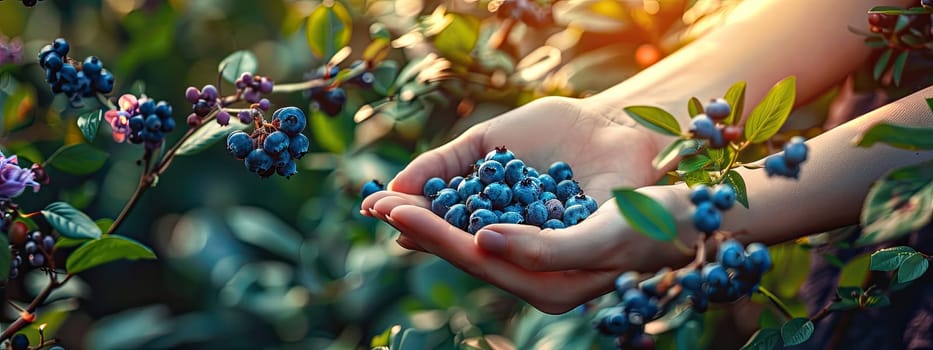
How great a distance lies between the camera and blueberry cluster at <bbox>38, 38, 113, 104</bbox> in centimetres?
90

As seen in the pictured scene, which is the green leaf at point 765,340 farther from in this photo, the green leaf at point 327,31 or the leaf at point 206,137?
the green leaf at point 327,31

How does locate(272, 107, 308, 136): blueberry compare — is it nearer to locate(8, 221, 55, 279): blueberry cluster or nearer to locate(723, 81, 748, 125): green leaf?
locate(8, 221, 55, 279): blueberry cluster

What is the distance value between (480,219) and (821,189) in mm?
363

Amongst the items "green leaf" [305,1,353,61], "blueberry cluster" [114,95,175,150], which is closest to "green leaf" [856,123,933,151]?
"blueberry cluster" [114,95,175,150]

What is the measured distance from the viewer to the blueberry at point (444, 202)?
3.21ft

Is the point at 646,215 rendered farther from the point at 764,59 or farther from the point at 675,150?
the point at 764,59

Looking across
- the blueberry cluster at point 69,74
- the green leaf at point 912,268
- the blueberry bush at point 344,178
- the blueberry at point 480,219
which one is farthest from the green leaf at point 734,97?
the blueberry cluster at point 69,74

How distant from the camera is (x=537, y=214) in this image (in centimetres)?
95

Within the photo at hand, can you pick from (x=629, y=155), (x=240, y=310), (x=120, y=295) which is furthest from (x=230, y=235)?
(x=629, y=155)

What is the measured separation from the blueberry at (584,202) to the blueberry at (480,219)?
101 millimetres

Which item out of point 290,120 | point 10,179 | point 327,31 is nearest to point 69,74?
point 10,179

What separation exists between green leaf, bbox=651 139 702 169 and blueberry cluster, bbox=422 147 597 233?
240 mm

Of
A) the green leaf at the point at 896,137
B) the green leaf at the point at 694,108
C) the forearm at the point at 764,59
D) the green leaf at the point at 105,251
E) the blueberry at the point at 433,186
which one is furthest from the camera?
the forearm at the point at 764,59

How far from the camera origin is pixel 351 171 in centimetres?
138
